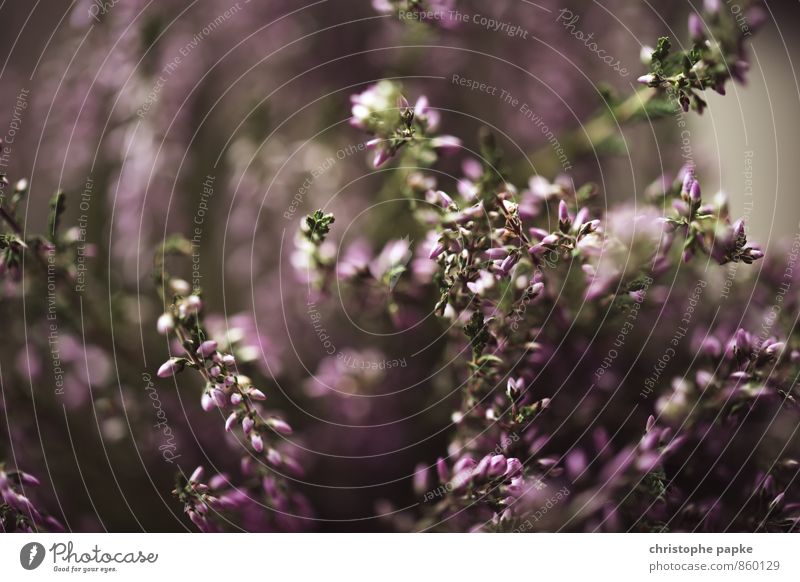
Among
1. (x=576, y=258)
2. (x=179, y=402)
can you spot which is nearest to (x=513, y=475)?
(x=576, y=258)

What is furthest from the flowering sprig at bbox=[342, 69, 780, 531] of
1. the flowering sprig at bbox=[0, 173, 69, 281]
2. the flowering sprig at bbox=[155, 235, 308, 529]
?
the flowering sprig at bbox=[0, 173, 69, 281]

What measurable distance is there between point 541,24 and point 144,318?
0.59m

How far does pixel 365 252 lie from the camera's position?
22.9 inches

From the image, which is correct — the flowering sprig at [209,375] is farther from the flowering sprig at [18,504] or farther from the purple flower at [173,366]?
the flowering sprig at [18,504]

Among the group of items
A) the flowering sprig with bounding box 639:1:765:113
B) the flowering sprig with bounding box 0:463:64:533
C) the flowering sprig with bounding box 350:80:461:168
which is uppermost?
the flowering sprig with bounding box 639:1:765:113

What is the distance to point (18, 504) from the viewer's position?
0.52m

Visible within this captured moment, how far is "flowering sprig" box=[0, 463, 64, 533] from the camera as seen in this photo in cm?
52

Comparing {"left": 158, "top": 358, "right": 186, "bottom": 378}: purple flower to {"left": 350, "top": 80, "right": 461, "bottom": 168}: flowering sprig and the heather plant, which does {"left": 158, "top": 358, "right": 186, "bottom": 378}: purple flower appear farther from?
{"left": 350, "top": 80, "right": 461, "bottom": 168}: flowering sprig
